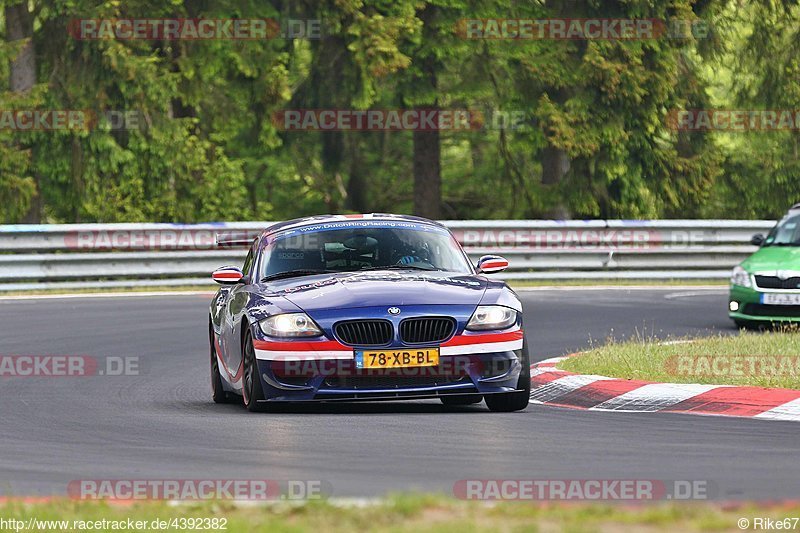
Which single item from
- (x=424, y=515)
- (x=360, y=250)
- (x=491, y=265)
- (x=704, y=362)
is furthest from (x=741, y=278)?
(x=424, y=515)

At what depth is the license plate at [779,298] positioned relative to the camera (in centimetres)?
1969

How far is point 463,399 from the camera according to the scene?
12172 mm

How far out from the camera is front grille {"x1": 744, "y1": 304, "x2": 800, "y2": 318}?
1973cm

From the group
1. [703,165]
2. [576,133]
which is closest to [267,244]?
[576,133]

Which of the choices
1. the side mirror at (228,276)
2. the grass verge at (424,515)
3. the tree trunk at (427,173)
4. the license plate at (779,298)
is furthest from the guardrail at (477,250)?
the grass verge at (424,515)

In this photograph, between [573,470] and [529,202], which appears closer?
A: [573,470]

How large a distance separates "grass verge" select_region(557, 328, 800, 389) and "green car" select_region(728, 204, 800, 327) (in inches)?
116

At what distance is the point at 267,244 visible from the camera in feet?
44.0

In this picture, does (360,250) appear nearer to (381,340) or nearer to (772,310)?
(381,340)

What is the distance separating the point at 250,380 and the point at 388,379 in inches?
44.0

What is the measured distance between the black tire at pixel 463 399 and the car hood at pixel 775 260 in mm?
8380

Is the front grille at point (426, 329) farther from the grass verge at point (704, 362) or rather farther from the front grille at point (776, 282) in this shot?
the front grille at point (776, 282)

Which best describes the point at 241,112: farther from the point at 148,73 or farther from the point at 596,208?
the point at 596,208

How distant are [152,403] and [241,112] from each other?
22779mm
